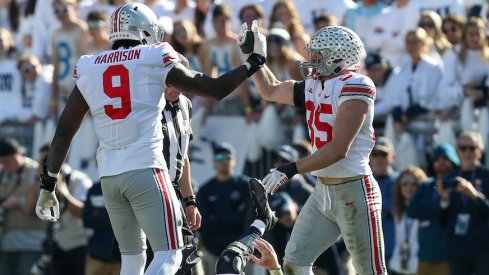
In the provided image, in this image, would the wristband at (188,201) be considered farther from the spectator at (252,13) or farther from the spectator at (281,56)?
the spectator at (252,13)

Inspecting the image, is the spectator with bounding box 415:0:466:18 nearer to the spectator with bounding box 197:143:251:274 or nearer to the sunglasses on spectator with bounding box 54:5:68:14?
the spectator with bounding box 197:143:251:274

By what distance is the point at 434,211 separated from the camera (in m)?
11.4

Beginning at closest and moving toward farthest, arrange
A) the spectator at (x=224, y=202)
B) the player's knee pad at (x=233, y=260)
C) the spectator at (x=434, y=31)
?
the player's knee pad at (x=233, y=260), the spectator at (x=224, y=202), the spectator at (x=434, y=31)

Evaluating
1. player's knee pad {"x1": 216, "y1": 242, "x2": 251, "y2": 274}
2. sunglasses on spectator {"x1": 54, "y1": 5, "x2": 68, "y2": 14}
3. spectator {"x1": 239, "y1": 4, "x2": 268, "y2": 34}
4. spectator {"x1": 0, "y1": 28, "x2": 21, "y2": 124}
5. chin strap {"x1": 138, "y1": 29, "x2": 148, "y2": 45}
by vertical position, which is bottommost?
player's knee pad {"x1": 216, "y1": 242, "x2": 251, "y2": 274}

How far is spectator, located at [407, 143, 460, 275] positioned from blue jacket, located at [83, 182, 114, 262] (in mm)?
2853

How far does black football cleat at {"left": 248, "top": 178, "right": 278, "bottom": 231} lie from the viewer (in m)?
7.86

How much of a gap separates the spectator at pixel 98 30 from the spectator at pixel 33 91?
87cm

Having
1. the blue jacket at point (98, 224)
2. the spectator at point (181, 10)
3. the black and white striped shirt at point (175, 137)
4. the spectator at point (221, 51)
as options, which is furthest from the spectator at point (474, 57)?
the black and white striped shirt at point (175, 137)

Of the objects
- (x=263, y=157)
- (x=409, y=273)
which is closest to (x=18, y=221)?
(x=263, y=157)

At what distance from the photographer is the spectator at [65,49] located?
1462cm

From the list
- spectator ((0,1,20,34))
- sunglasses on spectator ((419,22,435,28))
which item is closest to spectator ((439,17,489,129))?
sunglasses on spectator ((419,22,435,28))

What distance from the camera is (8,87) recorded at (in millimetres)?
15078

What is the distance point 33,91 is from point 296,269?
23.9 ft

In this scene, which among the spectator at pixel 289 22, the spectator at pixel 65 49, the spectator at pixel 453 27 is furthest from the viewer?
the spectator at pixel 65 49
